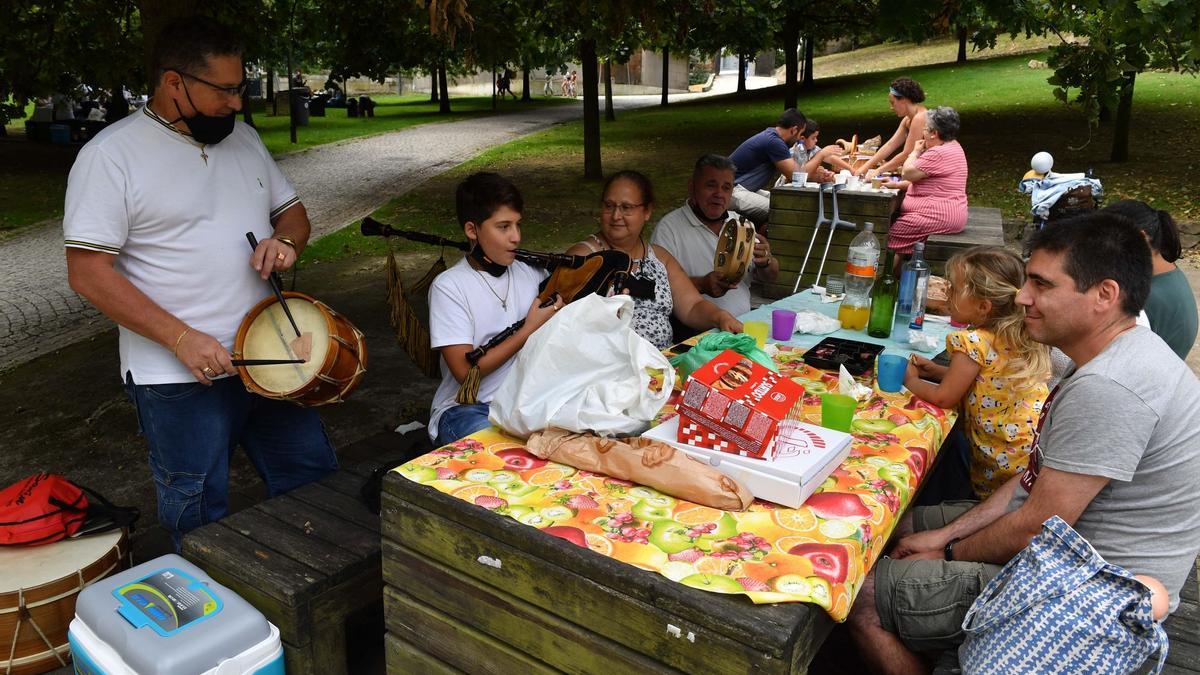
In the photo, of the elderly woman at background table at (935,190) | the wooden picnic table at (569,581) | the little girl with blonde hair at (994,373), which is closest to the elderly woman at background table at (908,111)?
the elderly woman at background table at (935,190)

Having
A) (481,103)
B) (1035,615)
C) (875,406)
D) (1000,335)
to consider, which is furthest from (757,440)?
(481,103)

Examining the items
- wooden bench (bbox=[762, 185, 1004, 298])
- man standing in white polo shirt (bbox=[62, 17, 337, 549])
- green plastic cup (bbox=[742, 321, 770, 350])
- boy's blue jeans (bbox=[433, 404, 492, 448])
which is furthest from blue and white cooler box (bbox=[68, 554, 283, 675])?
wooden bench (bbox=[762, 185, 1004, 298])

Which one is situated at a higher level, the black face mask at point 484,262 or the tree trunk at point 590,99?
the tree trunk at point 590,99

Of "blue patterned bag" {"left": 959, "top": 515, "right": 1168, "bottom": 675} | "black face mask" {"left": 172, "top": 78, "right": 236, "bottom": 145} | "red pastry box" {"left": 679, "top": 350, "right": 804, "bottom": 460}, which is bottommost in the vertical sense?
"blue patterned bag" {"left": 959, "top": 515, "right": 1168, "bottom": 675}

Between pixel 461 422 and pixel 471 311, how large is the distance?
42 centimetres

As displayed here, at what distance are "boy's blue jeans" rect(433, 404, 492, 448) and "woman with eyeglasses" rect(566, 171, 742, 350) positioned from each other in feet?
3.29

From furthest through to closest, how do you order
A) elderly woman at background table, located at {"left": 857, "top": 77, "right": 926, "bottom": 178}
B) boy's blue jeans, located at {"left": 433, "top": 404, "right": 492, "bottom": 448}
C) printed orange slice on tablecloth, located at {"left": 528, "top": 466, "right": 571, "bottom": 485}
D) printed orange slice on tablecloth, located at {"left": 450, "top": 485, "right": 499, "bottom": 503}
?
elderly woman at background table, located at {"left": 857, "top": 77, "right": 926, "bottom": 178}, boy's blue jeans, located at {"left": 433, "top": 404, "right": 492, "bottom": 448}, printed orange slice on tablecloth, located at {"left": 528, "top": 466, "right": 571, "bottom": 485}, printed orange slice on tablecloth, located at {"left": 450, "top": 485, "right": 499, "bottom": 503}

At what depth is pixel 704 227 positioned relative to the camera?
4645 mm

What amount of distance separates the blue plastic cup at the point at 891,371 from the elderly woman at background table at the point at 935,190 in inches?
161

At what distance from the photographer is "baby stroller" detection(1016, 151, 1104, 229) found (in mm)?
7738

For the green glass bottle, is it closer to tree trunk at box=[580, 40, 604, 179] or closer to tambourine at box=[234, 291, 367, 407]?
tambourine at box=[234, 291, 367, 407]

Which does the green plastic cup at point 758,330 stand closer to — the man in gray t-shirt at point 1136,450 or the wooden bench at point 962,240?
the man in gray t-shirt at point 1136,450

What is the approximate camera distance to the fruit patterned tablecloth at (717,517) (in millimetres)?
1770

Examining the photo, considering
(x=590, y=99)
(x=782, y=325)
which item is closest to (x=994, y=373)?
(x=782, y=325)
